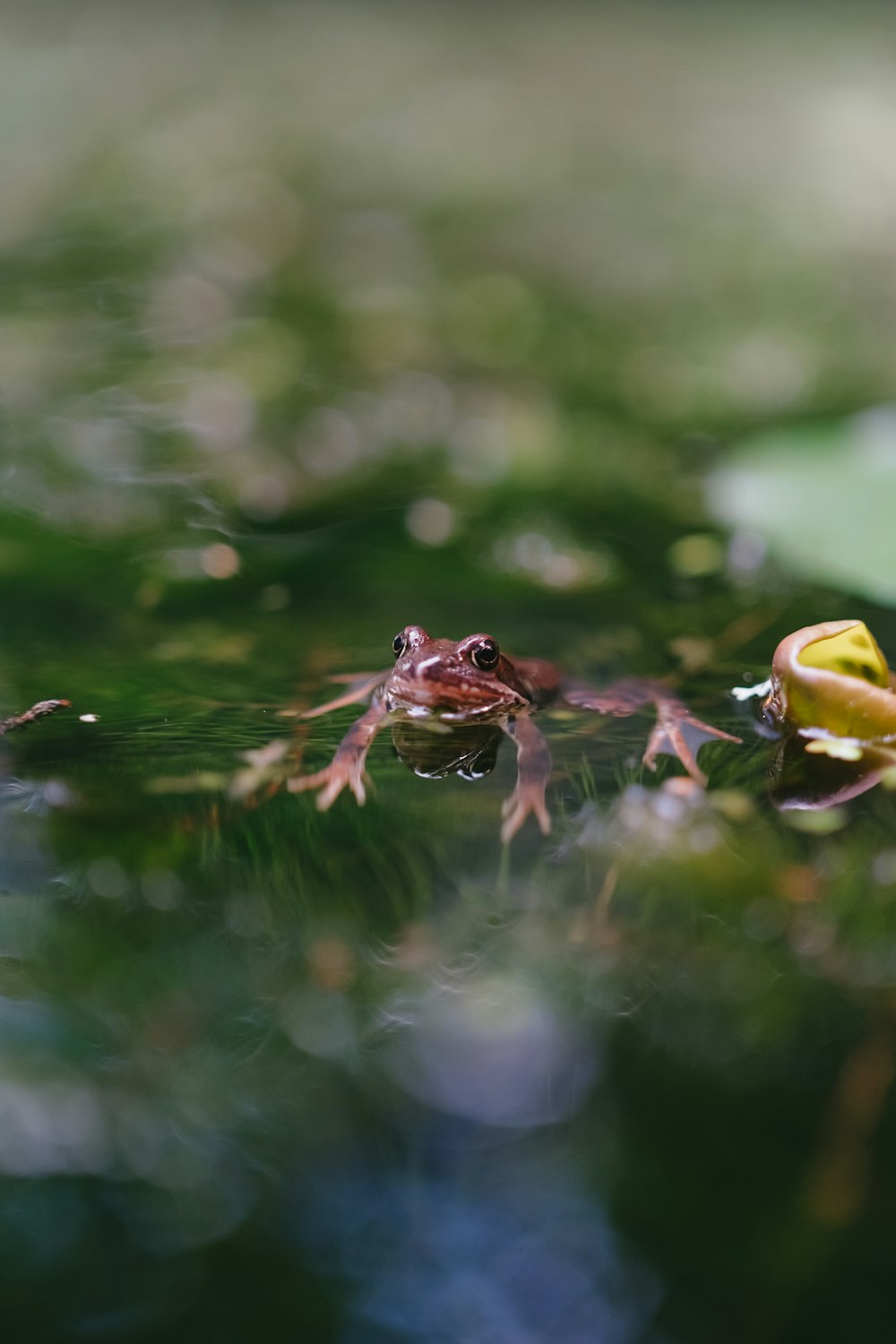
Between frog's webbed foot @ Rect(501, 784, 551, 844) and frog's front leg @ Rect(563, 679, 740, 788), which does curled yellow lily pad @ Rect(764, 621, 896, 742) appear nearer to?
frog's front leg @ Rect(563, 679, 740, 788)

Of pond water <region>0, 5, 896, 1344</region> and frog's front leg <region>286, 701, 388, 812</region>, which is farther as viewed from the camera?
frog's front leg <region>286, 701, 388, 812</region>

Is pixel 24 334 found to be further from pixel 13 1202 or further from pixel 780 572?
pixel 13 1202

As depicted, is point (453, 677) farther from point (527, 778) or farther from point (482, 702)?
point (527, 778)

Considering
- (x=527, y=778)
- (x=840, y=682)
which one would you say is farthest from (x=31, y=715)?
(x=840, y=682)

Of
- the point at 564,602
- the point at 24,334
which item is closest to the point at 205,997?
the point at 564,602

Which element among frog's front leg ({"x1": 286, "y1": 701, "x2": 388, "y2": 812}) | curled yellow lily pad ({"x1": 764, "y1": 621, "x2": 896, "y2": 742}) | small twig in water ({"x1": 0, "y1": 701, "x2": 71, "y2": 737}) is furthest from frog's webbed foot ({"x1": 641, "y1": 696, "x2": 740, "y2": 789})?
small twig in water ({"x1": 0, "y1": 701, "x2": 71, "y2": 737})

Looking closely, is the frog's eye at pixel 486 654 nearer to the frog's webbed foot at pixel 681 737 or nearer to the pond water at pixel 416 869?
the pond water at pixel 416 869

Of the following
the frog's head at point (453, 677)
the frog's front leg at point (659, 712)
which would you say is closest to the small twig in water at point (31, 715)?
the frog's head at point (453, 677)

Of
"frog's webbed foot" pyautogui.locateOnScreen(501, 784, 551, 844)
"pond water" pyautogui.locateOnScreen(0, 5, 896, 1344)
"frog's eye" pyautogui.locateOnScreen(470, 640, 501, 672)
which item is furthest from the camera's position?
"frog's eye" pyautogui.locateOnScreen(470, 640, 501, 672)
